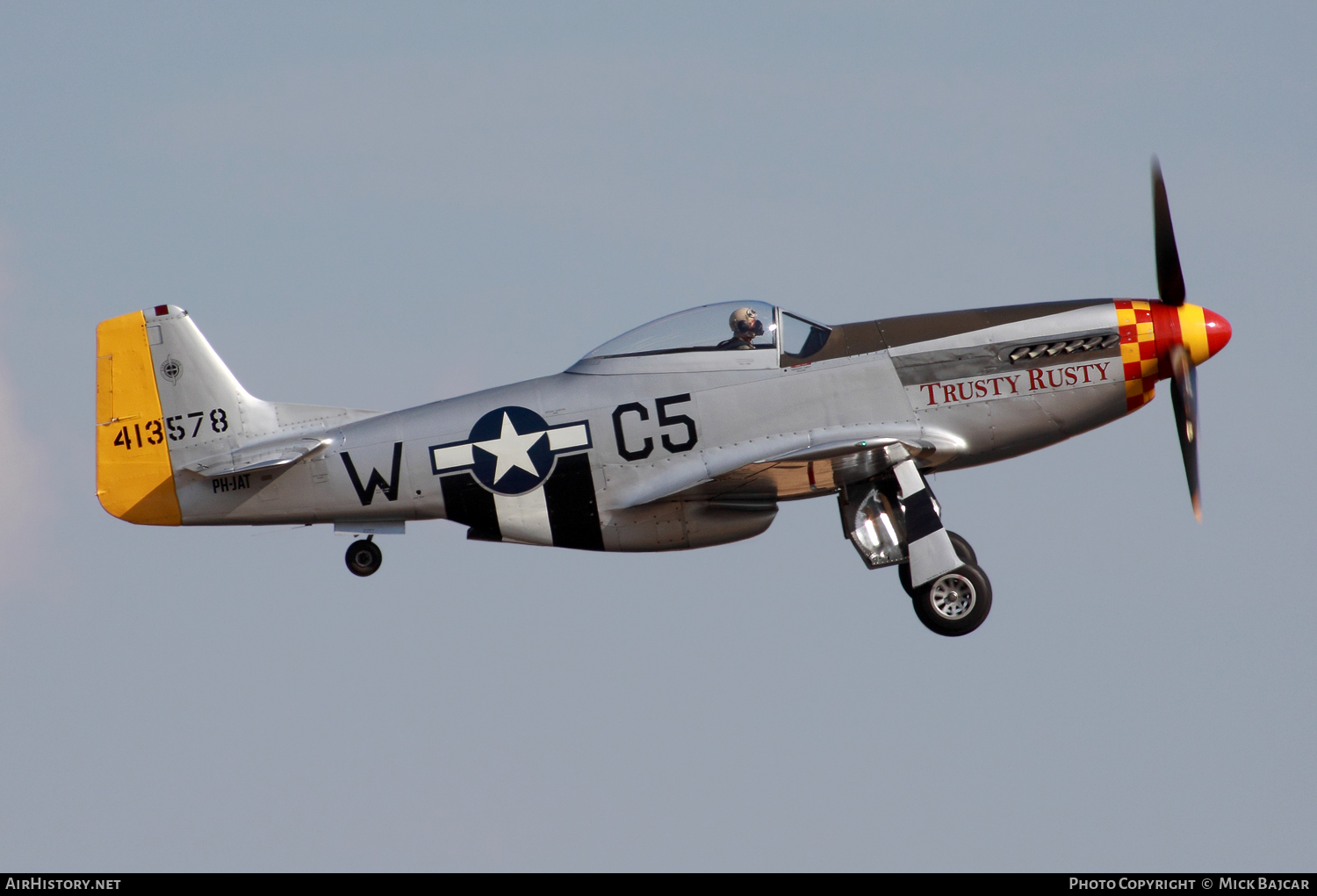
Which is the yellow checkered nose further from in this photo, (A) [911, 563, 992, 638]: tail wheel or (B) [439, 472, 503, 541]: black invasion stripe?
(B) [439, 472, 503, 541]: black invasion stripe

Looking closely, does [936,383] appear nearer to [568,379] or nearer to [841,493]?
[841,493]

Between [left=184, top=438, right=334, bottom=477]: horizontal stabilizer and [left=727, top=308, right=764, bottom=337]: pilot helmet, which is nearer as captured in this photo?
[left=727, top=308, right=764, bottom=337]: pilot helmet

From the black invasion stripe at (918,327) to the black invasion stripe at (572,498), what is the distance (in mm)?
2052

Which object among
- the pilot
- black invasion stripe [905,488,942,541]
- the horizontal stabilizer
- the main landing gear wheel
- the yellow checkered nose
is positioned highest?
the pilot

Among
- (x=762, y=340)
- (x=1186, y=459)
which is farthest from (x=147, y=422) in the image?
(x=1186, y=459)

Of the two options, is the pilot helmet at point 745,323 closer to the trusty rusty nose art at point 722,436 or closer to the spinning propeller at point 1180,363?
the trusty rusty nose art at point 722,436

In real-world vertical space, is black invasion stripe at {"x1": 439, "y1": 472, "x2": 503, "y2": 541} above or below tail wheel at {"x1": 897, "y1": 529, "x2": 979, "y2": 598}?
above

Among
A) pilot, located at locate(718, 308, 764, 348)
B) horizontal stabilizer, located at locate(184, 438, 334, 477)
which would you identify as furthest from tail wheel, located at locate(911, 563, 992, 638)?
horizontal stabilizer, located at locate(184, 438, 334, 477)

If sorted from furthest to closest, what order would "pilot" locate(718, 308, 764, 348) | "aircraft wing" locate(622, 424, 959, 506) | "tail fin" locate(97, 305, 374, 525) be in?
"tail fin" locate(97, 305, 374, 525), "pilot" locate(718, 308, 764, 348), "aircraft wing" locate(622, 424, 959, 506)

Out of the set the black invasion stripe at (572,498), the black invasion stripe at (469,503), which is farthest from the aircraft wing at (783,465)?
the black invasion stripe at (469,503)

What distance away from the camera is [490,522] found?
1495 cm

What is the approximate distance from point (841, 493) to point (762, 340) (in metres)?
1.53

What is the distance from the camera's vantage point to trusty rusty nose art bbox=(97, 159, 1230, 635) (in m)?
14.4
